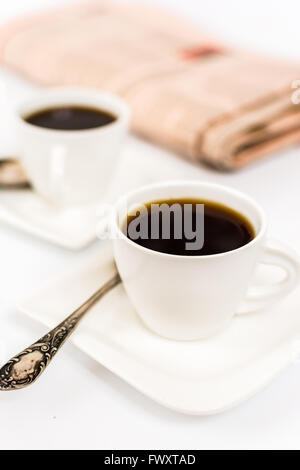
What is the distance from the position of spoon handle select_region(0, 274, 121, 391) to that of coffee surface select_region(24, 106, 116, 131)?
36 cm

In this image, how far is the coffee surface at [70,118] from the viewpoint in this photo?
2.92ft

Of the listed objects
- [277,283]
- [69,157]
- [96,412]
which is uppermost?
[69,157]

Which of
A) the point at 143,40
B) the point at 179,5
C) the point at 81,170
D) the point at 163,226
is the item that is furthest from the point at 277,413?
the point at 179,5

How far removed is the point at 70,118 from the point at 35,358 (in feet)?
1.49

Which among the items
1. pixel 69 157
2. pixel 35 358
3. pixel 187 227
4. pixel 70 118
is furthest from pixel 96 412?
pixel 70 118

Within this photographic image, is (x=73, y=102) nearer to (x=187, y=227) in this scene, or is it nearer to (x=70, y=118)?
Answer: (x=70, y=118)

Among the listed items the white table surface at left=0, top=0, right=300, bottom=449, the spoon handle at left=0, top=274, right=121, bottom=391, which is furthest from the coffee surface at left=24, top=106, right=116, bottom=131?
the spoon handle at left=0, top=274, right=121, bottom=391

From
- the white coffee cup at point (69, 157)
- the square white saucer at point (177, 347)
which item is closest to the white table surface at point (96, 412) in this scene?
the square white saucer at point (177, 347)

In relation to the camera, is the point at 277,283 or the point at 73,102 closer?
the point at 277,283

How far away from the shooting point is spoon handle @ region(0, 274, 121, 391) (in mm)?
530

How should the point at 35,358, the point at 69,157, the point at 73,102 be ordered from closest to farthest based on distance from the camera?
1. the point at 35,358
2. the point at 69,157
3. the point at 73,102

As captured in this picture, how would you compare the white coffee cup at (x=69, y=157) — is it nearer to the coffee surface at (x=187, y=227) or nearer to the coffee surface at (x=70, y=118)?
the coffee surface at (x=70, y=118)

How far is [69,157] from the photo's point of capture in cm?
83

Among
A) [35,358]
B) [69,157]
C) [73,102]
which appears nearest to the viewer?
[35,358]
